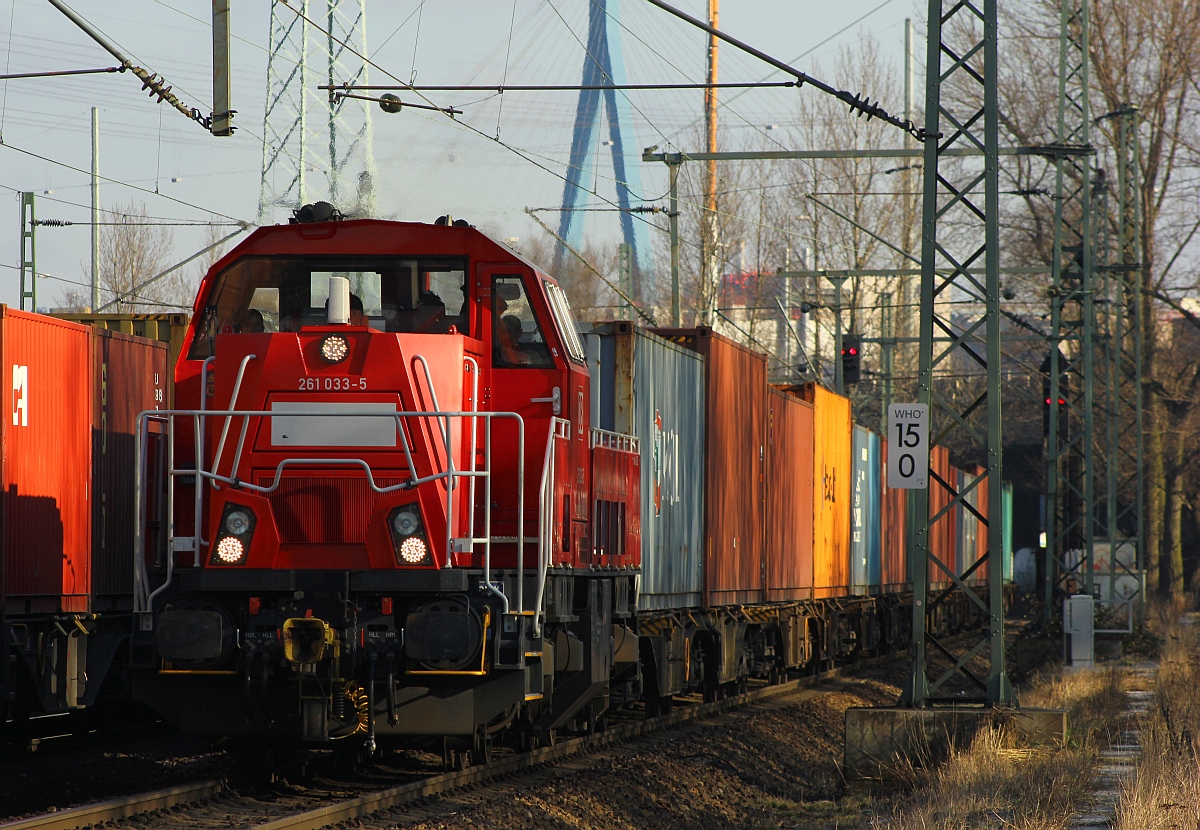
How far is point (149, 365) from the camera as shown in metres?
14.1

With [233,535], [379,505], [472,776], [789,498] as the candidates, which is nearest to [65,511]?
[233,535]

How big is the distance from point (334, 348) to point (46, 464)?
4.38m

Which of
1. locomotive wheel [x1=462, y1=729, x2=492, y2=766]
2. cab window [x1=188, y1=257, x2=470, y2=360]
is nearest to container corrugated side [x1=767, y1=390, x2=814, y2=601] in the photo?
locomotive wheel [x1=462, y1=729, x2=492, y2=766]

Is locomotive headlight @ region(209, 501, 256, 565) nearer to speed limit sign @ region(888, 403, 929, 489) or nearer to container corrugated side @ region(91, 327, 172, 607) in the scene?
container corrugated side @ region(91, 327, 172, 607)

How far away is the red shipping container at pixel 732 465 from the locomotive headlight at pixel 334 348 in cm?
693

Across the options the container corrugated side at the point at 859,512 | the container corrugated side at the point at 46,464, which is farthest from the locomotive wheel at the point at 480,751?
the container corrugated side at the point at 859,512

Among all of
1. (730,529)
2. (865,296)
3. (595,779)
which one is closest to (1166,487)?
(865,296)

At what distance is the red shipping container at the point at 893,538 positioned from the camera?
26964 millimetres

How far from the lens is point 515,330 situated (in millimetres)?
9719

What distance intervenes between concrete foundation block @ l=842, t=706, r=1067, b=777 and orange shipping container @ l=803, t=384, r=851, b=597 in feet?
30.1

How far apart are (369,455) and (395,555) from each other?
63 centimetres

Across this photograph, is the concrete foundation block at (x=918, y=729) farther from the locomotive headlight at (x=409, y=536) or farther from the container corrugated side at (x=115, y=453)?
the container corrugated side at (x=115, y=453)

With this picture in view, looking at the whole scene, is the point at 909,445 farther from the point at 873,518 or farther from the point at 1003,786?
the point at 873,518

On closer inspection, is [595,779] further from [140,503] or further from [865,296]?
[865,296]
